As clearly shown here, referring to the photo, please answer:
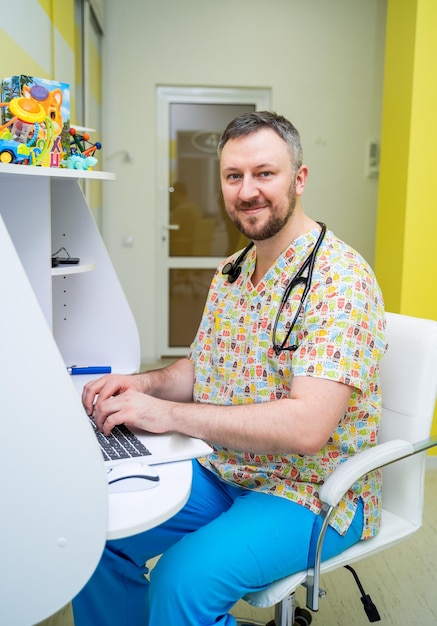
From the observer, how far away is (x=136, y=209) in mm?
4898

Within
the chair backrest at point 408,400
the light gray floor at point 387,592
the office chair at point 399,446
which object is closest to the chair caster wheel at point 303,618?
the light gray floor at point 387,592

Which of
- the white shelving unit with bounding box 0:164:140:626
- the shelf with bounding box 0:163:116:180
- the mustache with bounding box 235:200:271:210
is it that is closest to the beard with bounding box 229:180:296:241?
the mustache with bounding box 235:200:271:210

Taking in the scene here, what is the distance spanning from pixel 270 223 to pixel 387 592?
4.27 ft

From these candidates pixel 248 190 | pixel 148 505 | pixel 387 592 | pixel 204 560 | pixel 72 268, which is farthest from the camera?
pixel 387 592

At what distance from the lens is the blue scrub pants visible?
1.16m

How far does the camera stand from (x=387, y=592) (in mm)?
2027

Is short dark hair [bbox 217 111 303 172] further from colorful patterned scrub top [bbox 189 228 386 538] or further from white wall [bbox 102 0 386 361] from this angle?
white wall [bbox 102 0 386 361]

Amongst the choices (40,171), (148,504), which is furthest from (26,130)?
(148,504)

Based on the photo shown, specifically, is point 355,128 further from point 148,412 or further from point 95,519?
point 95,519

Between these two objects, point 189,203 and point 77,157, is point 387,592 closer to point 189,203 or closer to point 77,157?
point 77,157

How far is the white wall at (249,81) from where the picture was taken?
4711 mm

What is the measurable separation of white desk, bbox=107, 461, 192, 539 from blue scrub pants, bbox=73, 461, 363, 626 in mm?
199

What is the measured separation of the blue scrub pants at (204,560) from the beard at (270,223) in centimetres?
56

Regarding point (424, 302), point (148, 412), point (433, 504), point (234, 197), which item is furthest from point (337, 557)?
point (424, 302)
